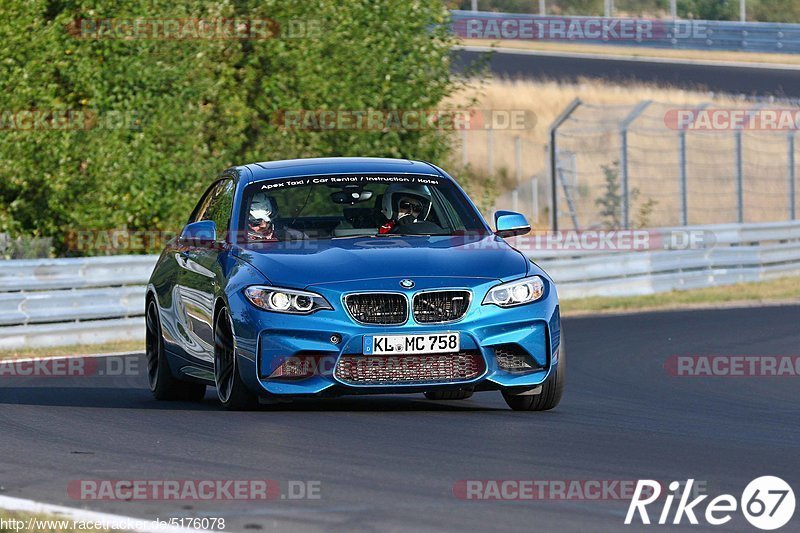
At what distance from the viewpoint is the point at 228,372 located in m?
9.77

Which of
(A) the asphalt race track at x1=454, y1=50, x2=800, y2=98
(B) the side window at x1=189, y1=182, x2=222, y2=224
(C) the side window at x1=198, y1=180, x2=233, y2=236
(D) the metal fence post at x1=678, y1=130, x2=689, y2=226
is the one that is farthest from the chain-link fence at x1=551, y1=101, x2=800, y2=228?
(C) the side window at x1=198, y1=180, x2=233, y2=236

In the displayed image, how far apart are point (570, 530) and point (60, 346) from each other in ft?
42.2

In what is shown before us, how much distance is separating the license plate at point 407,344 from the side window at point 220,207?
1936 millimetres

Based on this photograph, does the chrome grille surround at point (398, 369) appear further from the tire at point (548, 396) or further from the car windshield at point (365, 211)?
the car windshield at point (365, 211)

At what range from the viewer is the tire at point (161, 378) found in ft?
37.4

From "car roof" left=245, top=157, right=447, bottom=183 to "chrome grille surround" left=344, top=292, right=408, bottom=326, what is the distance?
177 cm

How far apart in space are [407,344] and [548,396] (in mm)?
1122

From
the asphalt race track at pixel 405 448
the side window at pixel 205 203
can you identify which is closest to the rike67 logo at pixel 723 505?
the asphalt race track at pixel 405 448

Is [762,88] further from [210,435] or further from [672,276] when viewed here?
[210,435]

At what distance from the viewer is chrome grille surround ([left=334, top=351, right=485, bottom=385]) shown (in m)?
9.13

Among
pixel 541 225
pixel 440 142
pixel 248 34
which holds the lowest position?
pixel 541 225

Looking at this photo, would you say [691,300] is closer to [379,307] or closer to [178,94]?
[178,94]

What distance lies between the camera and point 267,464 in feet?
A: 24.8

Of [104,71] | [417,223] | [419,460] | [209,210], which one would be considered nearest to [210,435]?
[419,460]
